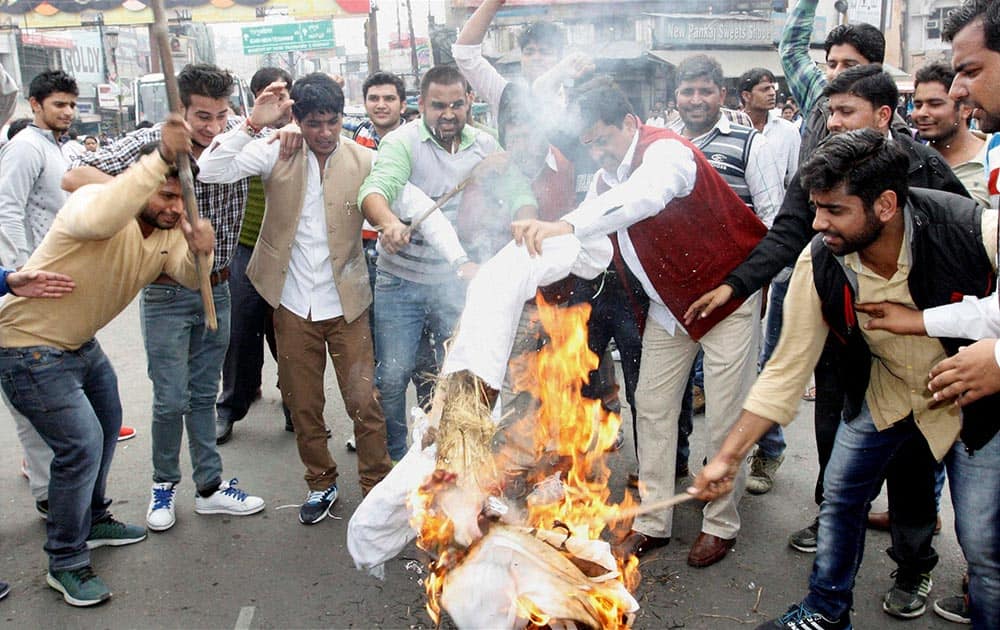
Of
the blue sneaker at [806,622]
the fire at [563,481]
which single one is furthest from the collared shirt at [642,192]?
the blue sneaker at [806,622]

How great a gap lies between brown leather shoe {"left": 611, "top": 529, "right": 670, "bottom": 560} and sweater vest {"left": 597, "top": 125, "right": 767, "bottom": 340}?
106 cm

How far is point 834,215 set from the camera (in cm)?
268

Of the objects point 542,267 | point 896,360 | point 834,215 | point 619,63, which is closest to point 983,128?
point 834,215

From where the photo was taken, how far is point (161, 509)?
4.23 meters

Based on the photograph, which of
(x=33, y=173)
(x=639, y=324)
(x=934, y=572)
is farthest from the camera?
(x=33, y=173)

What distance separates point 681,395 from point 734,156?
4.50ft

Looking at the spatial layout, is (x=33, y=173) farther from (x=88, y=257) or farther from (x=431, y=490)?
(x=431, y=490)

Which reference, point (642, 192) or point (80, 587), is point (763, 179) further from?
point (80, 587)

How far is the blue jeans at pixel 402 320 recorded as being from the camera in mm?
4320

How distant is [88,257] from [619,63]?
6.49 meters

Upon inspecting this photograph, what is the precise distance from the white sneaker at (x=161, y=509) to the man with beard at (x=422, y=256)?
1226 mm

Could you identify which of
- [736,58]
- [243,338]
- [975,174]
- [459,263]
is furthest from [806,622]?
[736,58]

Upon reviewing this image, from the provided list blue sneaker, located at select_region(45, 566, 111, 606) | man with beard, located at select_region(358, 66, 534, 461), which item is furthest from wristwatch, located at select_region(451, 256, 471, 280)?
blue sneaker, located at select_region(45, 566, 111, 606)

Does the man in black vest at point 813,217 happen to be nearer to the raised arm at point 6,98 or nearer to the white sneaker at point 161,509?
the white sneaker at point 161,509
